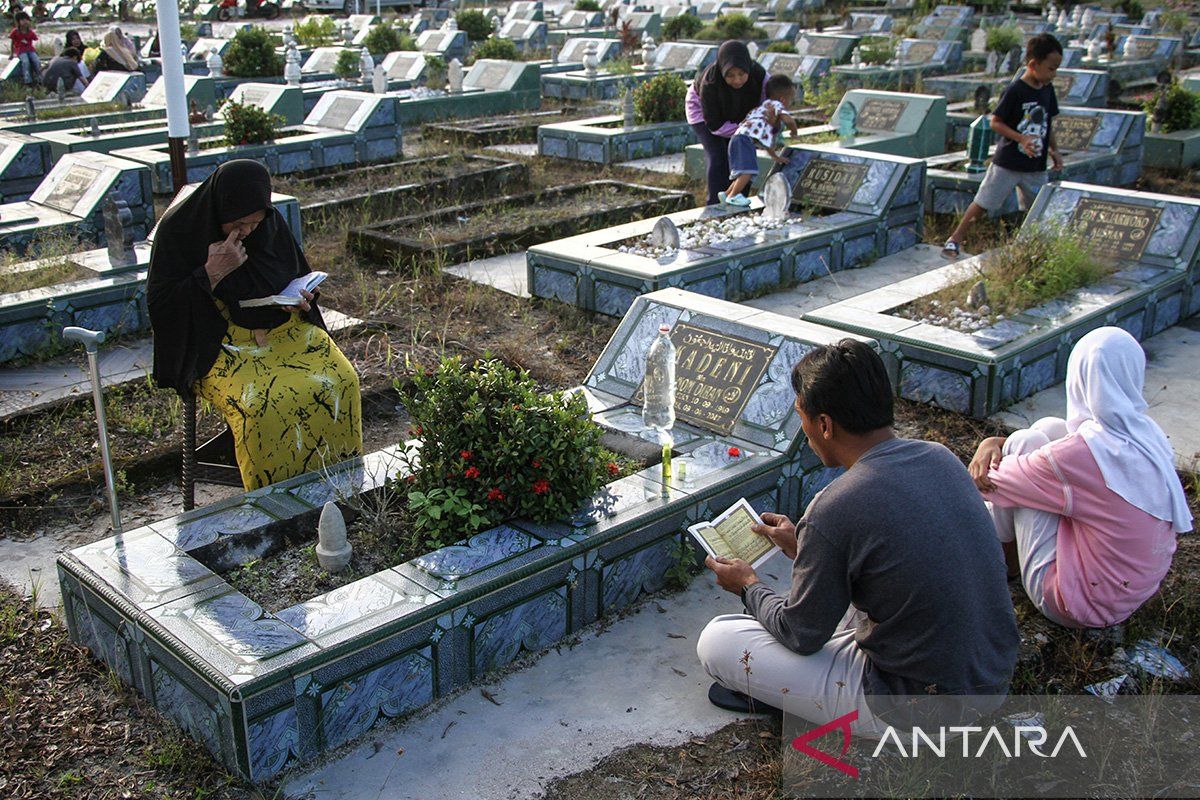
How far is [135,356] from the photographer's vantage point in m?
7.66

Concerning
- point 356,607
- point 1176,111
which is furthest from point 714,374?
point 1176,111

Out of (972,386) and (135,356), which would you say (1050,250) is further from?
(135,356)

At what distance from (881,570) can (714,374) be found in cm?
252

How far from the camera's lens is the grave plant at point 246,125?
41.5 ft

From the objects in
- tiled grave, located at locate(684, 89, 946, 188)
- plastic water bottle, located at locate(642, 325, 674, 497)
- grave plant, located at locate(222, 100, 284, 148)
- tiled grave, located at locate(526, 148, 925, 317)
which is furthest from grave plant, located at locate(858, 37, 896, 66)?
plastic water bottle, located at locate(642, 325, 674, 497)

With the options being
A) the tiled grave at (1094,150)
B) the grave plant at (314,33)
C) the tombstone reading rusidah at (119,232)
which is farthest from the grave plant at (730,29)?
the tombstone reading rusidah at (119,232)

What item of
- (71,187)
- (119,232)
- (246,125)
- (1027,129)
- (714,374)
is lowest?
(714,374)

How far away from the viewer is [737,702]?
412cm

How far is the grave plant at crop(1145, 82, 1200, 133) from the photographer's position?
13664mm

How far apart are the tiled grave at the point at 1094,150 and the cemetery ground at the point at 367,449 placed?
90.0 inches

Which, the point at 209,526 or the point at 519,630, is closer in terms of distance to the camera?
the point at 519,630

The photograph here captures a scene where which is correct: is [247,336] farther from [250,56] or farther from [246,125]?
[250,56]

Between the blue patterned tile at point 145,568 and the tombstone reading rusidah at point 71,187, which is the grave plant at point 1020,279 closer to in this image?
the blue patterned tile at point 145,568

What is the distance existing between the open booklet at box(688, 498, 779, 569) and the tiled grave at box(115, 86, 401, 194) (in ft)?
30.2
